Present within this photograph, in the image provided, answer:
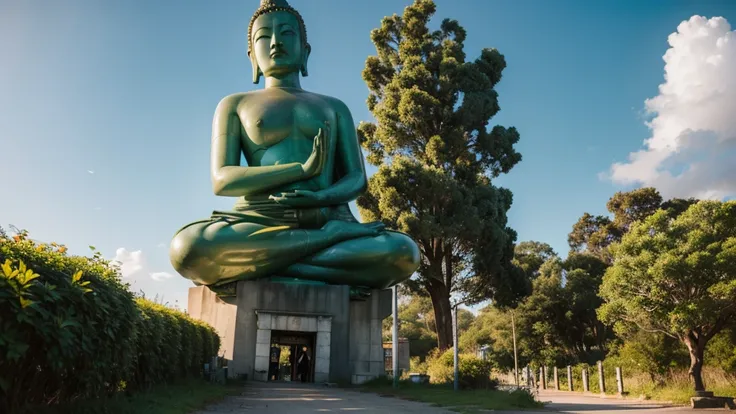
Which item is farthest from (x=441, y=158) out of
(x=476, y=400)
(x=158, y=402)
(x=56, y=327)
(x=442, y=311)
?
(x=56, y=327)

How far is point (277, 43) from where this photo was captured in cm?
1302

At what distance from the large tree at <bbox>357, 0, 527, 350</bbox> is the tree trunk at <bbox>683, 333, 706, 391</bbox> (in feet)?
20.7

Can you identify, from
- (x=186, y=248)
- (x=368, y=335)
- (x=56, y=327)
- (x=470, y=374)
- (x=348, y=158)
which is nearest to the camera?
(x=56, y=327)

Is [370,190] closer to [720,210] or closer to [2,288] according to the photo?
[720,210]

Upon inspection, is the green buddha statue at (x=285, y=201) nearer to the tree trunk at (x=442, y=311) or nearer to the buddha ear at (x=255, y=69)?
the buddha ear at (x=255, y=69)

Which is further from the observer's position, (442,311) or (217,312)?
(442,311)

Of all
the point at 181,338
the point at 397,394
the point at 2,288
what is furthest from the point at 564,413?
the point at 2,288

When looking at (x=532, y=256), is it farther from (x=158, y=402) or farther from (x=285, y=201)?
(x=158, y=402)

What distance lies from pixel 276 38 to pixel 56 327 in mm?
10922

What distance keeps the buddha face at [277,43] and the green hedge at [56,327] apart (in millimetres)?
9102

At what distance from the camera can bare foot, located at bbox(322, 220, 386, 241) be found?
38.9 feet

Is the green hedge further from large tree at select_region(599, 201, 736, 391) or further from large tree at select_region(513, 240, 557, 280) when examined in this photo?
large tree at select_region(513, 240, 557, 280)

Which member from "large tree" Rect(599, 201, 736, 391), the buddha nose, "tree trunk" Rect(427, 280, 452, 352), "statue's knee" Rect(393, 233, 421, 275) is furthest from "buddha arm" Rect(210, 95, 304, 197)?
"tree trunk" Rect(427, 280, 452, 352)

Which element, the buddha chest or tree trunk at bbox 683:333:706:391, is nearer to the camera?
the buddha chest
